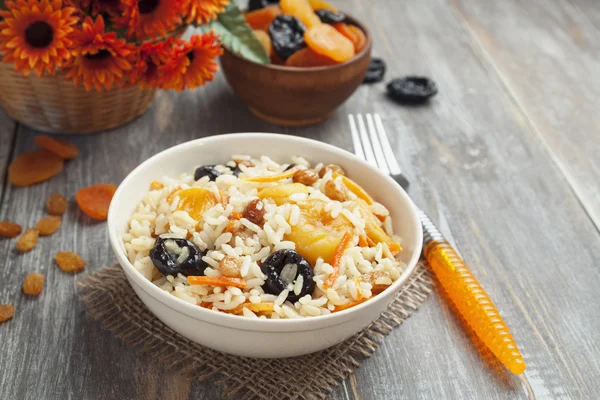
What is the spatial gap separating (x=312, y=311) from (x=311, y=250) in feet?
0.58

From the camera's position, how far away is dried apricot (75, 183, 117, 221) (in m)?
2.02

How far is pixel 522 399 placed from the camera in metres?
1.58

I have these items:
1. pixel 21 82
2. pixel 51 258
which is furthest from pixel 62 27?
pixel 51 258

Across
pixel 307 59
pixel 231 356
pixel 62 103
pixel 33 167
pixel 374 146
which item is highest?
pixel 307 59

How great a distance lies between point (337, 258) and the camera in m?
1.56

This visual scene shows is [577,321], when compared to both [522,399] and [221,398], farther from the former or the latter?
[221,398]

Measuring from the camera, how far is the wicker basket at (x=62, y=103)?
216 centimetres

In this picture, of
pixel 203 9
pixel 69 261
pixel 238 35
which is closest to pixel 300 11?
pixel 238 35

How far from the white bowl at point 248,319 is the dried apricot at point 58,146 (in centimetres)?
55

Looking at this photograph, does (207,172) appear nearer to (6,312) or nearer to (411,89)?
(6,312)

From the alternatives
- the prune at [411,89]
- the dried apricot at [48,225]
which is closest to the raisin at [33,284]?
the dried apricot at [48,225]

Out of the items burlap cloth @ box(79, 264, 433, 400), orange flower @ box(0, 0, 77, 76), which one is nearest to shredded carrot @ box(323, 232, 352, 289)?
burlap cloth @ box(79, 264, 433, 400)

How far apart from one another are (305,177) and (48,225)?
2.61 ft

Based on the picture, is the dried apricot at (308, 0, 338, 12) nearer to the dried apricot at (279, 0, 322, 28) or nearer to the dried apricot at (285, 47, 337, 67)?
the dried apricot at (279, 0, 322, 28)
